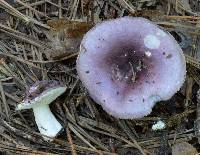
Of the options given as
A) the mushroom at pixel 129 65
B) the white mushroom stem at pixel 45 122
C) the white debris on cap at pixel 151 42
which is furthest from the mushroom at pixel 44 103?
the white debris on cap at pixel 151 42

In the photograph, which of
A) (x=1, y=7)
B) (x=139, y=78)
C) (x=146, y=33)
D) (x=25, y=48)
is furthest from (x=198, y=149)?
(x=1, y=7)

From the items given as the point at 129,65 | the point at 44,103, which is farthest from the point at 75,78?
the point at 129,65

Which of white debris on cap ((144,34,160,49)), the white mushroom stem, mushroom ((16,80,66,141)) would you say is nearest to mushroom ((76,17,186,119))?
white debris on cap ((144,34,160,49))

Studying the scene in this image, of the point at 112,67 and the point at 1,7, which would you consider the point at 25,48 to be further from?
the point at 112,67

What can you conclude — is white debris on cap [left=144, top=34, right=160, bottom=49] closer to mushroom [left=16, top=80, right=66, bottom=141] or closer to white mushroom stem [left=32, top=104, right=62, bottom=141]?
mushroom [left=16, top=80, right=66, bottom=141]

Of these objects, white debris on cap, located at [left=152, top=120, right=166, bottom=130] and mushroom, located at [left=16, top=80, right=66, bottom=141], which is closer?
mushroom, located at [left=16, top=80, right=66, bottom=141]

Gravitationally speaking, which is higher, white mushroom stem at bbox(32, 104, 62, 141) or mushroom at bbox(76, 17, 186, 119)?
mushroom at bbox(76, 17, 186, 119)
